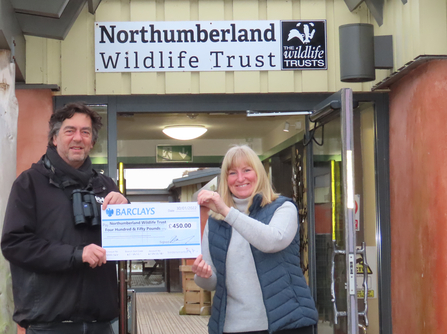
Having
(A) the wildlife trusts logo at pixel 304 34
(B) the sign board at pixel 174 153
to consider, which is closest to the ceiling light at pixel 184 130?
(B) the sign board at pixel 174 153

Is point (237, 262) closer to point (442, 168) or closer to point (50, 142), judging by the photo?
point (50, 142)

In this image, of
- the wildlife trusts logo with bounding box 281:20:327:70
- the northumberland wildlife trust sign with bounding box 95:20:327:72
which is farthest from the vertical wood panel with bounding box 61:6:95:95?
the wildlife trusts logo with bounding box 281:20:327:70

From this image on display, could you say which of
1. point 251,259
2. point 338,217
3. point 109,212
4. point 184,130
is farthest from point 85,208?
point 184,130

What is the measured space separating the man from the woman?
451mm

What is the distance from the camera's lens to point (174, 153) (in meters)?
10.5

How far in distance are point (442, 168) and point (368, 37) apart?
3.72 ft

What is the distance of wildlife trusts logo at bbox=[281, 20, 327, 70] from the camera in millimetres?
5117

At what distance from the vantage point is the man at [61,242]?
2.51 m

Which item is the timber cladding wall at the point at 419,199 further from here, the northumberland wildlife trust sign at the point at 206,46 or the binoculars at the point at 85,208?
the binoculars at the point at 85,208

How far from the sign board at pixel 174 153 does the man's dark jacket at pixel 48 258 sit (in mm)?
7715

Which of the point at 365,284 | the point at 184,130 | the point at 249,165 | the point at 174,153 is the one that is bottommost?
the point at 365,284

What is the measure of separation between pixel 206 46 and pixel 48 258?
9.69 feet

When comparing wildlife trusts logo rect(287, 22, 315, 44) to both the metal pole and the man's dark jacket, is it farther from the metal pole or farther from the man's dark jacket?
the man's dark jacket

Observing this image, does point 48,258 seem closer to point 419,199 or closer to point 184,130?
point 419,199
